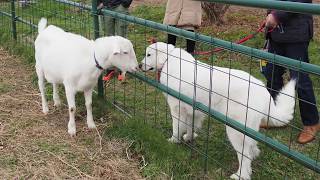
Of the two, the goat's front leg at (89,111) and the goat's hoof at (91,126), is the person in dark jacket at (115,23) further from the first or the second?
the goat's hoof at (91,126)

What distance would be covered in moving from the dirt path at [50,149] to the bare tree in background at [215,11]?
4902 millimetres

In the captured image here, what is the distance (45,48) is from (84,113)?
866 millimetres

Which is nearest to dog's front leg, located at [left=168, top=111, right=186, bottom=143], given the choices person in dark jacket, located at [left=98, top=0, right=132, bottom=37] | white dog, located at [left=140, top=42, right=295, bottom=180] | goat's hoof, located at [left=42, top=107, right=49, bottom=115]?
white dog, located at [left=140, top=42, right=295, bottom=180]

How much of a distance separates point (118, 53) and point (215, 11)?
18.3 feet

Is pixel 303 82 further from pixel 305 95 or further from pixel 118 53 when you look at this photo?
pixel 118 53

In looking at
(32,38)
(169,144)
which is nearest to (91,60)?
(169,144)

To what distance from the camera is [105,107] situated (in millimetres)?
5277

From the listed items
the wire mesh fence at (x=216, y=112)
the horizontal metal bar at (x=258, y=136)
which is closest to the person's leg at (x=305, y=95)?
the wire mesh fence at (x=216, y=112)

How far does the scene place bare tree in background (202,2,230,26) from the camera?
9.36m

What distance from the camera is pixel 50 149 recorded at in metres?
4.31

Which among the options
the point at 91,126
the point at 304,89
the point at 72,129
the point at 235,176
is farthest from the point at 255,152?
the point at 72,129

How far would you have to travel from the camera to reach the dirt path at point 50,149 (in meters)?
3.90

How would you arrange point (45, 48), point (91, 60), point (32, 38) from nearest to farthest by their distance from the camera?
point (91, 60) < point (45, 48) < point (32, 38)

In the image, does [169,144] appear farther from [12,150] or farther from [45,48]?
[45,48]
